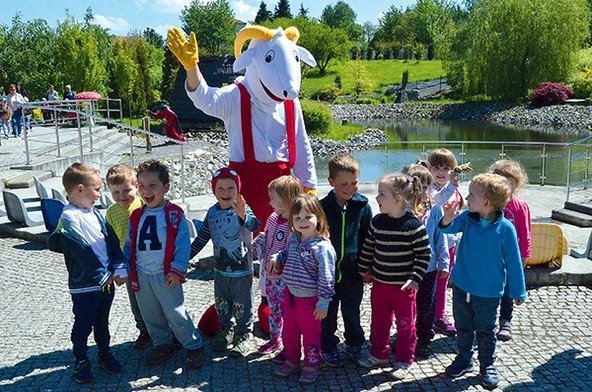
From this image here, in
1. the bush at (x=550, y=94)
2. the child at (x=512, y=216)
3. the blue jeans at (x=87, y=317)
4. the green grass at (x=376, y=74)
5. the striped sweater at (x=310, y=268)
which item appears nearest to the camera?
the striped sweater at (x=310, y=268)

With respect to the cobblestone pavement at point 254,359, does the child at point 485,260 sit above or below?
above

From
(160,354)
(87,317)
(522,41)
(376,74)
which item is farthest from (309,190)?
(376,74)

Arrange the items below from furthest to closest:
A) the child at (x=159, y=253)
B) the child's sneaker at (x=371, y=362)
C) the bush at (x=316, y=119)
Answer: the bush at (x=316, y=119) → the child's sneaker at (x=371, y=362) → the child at (x=159, y=253)

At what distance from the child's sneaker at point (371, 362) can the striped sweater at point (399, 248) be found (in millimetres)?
585

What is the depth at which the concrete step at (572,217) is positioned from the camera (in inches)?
306

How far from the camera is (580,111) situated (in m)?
34.1

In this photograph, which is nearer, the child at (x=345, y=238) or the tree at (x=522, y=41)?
the child at (x=345, y=238)

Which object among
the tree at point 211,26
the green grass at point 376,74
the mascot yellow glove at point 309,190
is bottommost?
the mascot yellow glove at point 309,190

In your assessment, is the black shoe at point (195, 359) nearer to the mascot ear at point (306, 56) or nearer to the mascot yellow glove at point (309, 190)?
the mascot yellow glove at point (309, 190)

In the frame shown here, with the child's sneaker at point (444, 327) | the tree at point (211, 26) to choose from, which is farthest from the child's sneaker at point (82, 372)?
the tree at point (211, 26)

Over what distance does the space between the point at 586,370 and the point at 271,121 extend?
9.58ft

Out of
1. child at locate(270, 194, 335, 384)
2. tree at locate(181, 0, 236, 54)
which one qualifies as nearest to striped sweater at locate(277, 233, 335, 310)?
child at locate(270, 194, 335, 384)

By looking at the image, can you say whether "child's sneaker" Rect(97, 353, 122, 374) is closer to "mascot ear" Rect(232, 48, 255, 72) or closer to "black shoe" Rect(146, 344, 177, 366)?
"black shoe" Rect(146, 344, 177, 366)

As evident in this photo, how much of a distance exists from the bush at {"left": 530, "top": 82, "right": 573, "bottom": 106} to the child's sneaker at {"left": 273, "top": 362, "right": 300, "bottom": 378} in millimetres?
36829
